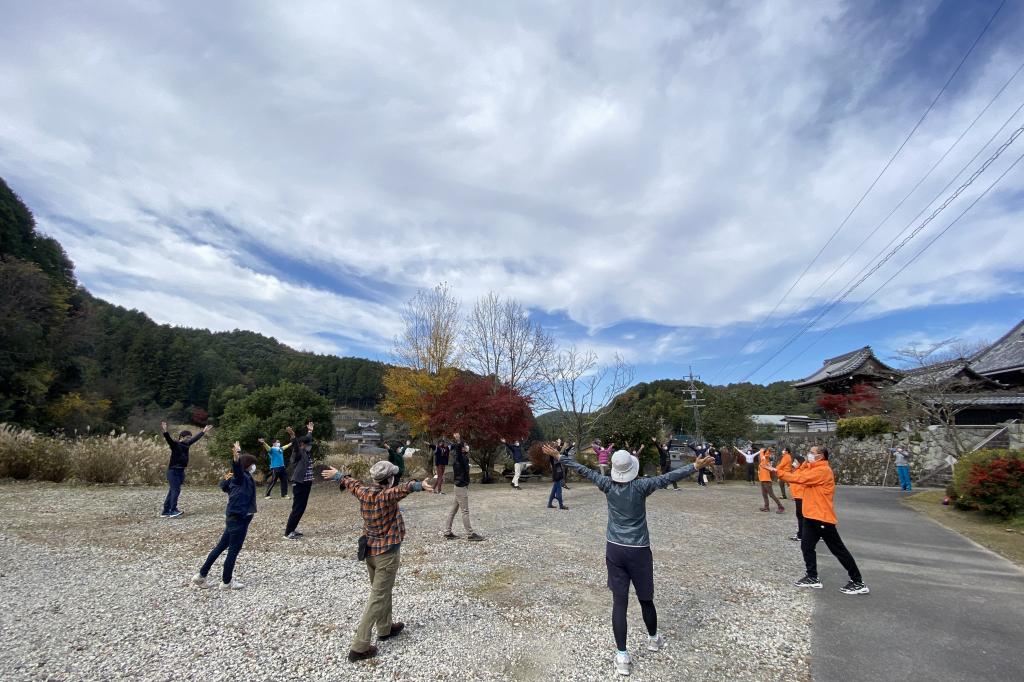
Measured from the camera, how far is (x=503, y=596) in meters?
5.17

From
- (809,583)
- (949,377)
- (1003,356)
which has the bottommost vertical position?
(809,583)

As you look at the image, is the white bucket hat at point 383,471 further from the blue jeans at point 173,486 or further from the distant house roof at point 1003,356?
the distant house roof at point 1003,356

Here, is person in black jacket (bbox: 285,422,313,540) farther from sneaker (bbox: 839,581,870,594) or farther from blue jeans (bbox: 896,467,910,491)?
blue jeans (bbox: 896,467,910,491)

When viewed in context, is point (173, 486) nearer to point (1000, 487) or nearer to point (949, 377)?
point (1000, 487)

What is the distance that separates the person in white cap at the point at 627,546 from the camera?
3.67 m

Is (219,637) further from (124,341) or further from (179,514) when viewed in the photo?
(124,341)

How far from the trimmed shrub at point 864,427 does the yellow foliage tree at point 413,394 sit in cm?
1832

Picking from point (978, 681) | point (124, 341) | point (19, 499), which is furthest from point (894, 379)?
point (124, 341)

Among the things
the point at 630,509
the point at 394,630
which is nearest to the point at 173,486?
the point at 394,630

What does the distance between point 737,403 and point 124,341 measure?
57.4 meters

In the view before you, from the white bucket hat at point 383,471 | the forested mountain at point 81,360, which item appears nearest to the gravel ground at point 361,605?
the white bucket hat at point 383,471

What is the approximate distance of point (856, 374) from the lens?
23375 millimetres

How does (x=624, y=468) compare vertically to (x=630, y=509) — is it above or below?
above

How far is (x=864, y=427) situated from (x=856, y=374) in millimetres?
3550
